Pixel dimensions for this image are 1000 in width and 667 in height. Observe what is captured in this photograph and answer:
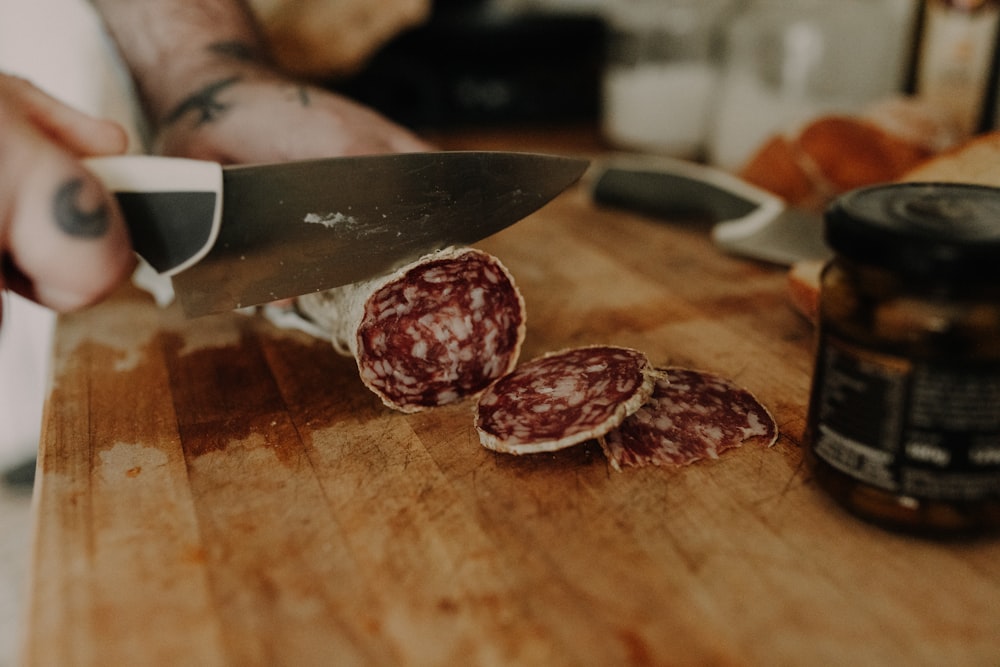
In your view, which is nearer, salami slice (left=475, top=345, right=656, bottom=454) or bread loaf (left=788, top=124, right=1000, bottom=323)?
salami slice (left=475, top=345, right=656, bottom=454)

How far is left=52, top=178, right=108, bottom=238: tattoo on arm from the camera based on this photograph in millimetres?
974

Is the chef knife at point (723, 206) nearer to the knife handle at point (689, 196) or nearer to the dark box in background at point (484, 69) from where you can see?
the knife handle at point (689, 196)

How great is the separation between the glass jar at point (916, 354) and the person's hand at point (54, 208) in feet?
2.83

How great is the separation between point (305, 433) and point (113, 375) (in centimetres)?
44

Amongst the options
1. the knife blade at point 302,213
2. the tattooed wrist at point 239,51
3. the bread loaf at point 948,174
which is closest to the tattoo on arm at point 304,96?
the tattooed wrist at point 239,51

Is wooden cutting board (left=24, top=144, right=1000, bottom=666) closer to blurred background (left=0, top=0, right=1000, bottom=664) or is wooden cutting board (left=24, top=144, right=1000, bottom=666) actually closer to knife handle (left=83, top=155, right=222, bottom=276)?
knife handle (left=83, top=155, right=222, bottom=276)

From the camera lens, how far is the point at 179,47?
1882 millimetres

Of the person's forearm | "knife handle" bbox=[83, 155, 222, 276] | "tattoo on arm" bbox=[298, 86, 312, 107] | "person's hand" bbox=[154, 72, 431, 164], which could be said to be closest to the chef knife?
"person's hand" bbox=[154, 72, 431, 164]

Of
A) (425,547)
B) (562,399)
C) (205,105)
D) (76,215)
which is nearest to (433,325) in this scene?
(562,399)

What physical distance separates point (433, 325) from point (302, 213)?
0.26 metres

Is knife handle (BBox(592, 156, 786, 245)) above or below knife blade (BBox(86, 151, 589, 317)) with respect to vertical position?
below

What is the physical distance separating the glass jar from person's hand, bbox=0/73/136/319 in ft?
2.83

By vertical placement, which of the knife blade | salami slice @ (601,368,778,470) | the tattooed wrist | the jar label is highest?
the tattooed wrist

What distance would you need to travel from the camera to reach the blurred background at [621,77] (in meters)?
2.02
